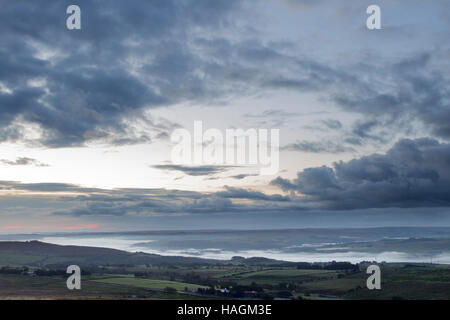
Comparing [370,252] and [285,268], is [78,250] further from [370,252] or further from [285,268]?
[370,252]

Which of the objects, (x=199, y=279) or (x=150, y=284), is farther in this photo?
(x=199, y=279)

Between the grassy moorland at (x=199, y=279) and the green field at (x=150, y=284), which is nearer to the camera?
the grassy moorland at (x=199, y=279)

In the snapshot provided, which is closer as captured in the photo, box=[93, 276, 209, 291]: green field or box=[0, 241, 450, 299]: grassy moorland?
box=[0, 241, 450, 299]: grassy moorland

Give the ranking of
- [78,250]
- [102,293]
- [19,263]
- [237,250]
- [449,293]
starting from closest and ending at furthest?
[102,293] → [449,293] → [19,263] → [78,250] → [237,250]

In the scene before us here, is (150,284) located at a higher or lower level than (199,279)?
higher

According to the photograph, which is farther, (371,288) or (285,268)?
(285,268)
